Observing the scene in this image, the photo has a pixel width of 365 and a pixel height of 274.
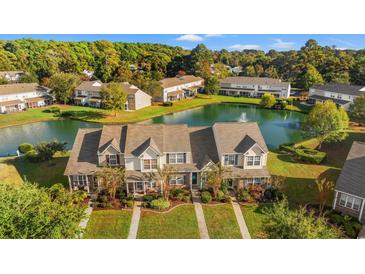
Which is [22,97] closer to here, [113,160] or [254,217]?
[113,160]

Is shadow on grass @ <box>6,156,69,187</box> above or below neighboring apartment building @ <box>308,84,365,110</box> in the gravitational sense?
below

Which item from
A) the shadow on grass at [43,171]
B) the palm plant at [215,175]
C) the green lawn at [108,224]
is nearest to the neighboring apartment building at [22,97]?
the shadow on grass at [43,171]

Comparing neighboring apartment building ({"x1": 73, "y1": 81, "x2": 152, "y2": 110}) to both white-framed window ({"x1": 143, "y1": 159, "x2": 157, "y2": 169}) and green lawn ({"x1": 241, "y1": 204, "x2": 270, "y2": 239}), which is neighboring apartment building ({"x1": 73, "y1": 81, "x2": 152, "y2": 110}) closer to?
white-framed window ({"x1": 143, "y1": 159, "x2": 157, "y2": 169})

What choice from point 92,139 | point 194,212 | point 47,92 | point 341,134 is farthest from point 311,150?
point 47,92

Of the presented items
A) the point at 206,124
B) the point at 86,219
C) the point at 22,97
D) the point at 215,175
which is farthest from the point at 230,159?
the point at 22,97

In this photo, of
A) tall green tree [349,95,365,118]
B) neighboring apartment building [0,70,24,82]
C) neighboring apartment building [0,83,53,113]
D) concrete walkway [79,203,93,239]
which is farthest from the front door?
neighboring apartment building [0,70,24,82]

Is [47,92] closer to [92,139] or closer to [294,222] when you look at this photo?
[92,139]
